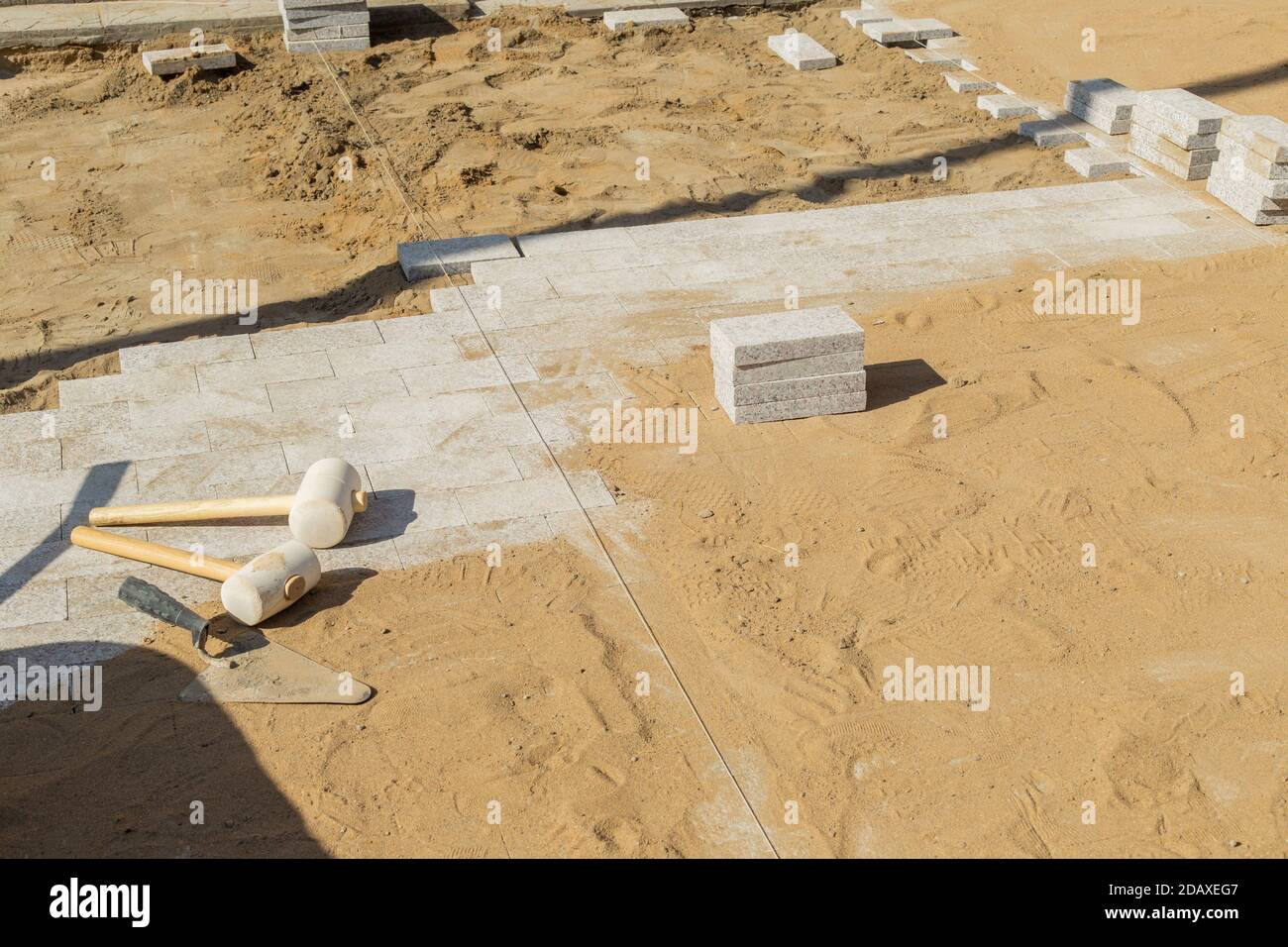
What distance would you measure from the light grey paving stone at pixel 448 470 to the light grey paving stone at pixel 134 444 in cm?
107

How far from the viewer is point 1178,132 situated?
1069cm

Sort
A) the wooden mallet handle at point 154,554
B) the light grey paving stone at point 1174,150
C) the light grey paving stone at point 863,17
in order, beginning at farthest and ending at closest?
the light grey paving stone at point 863,17 < the light grey paving stone at point 1174,150 < the wooden mallet handle at point 154,554

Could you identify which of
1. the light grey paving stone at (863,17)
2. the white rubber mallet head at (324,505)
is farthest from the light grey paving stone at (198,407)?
the light grey paving stone at (863,17)

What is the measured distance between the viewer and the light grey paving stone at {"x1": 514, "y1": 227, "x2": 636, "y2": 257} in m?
9.60

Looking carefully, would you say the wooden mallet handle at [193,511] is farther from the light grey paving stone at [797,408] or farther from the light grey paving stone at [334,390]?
the light grey paving stone at [797,408]

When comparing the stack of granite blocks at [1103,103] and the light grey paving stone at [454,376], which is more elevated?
the stack of granite blocks at [1103,103]

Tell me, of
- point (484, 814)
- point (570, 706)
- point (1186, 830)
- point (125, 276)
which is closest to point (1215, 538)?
point (1186, 830)

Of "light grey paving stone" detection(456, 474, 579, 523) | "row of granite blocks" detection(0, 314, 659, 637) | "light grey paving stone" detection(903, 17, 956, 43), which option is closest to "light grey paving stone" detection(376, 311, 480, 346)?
"row of granite blocks" detection(0, 314, 659, 637)

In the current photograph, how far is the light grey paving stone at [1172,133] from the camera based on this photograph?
10.5m

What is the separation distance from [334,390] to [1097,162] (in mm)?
6915

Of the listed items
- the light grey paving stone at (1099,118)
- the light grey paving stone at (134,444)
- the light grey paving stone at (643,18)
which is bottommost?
the light grey paving stone at (134,444)

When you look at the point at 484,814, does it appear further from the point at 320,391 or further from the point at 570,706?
the point at 320,391

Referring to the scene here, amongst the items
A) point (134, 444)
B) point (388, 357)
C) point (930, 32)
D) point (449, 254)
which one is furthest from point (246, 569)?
point (930, 32)

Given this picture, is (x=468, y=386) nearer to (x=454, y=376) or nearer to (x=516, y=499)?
(x=454, y=376)
